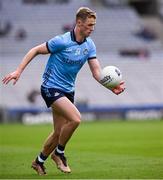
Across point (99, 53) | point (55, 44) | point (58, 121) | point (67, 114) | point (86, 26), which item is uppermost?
point (86, 26)

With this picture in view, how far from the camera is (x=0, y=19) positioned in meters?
43.1

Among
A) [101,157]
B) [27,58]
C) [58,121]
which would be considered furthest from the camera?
[101,157]

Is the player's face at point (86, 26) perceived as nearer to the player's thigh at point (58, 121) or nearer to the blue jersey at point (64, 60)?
the blue jersey at point (64, 60)

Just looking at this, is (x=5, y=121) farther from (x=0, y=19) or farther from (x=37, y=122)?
(x=0, y=19)

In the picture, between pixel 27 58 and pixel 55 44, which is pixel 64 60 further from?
pixel 27 58

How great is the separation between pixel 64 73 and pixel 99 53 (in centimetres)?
3136

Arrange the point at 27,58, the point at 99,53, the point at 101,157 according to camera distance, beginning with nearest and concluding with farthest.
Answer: the point at 27,58, the point at 101,157, the point at 99,53

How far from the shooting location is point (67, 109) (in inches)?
441

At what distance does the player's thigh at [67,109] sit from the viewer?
11203mm

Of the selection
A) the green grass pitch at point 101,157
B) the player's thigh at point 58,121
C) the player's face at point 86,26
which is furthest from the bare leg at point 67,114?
the player's face at point 86,26

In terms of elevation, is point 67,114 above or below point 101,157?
above

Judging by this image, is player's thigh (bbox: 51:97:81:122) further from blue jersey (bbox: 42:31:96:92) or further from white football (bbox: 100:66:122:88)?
white football (bbox: 100:66:122:88)

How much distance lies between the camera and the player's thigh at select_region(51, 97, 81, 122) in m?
11.2

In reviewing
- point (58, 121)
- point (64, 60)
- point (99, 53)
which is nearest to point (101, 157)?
point (58, 121)
